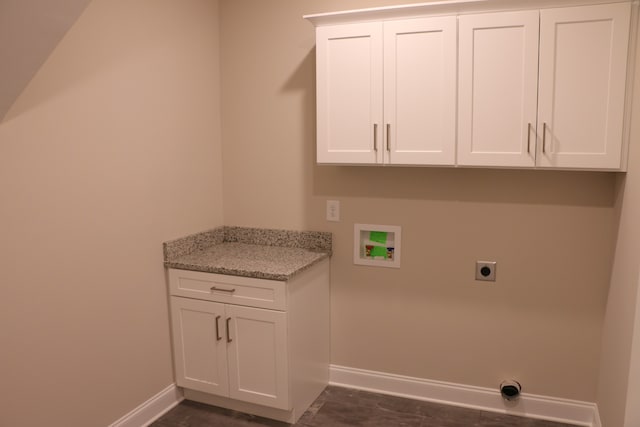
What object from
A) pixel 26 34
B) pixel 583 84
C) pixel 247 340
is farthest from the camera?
pixel 247 340

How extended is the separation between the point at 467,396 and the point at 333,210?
1294 mm

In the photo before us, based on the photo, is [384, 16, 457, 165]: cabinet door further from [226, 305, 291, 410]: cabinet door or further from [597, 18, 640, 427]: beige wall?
[226, 305, 291, 410]: cabinet door

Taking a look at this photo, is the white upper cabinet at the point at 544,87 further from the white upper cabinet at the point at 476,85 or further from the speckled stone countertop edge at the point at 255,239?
the speckled stone countertop edge at the point at 255,239

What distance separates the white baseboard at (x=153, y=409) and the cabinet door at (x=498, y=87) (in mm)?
2044

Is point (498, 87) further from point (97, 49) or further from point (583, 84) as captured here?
point (97, 49)

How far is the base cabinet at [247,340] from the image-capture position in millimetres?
2605

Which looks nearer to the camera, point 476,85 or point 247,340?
point 476,85

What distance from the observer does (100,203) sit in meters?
2.35

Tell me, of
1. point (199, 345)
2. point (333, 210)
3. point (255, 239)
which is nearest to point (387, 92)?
point (333, 210)

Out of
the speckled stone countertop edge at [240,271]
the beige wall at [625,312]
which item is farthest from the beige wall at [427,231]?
the speckled stone countertop edge at [240,271]

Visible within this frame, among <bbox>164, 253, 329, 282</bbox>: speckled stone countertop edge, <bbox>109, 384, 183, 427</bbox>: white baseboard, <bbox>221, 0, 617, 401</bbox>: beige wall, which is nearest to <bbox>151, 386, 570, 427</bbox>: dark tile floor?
<bbox>109, 384, 183, 427</bbox>: white baseboard

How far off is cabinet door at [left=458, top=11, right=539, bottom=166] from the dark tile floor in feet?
4.53

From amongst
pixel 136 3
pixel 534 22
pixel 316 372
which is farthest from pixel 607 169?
pixel 136 3

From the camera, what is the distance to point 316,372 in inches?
116
